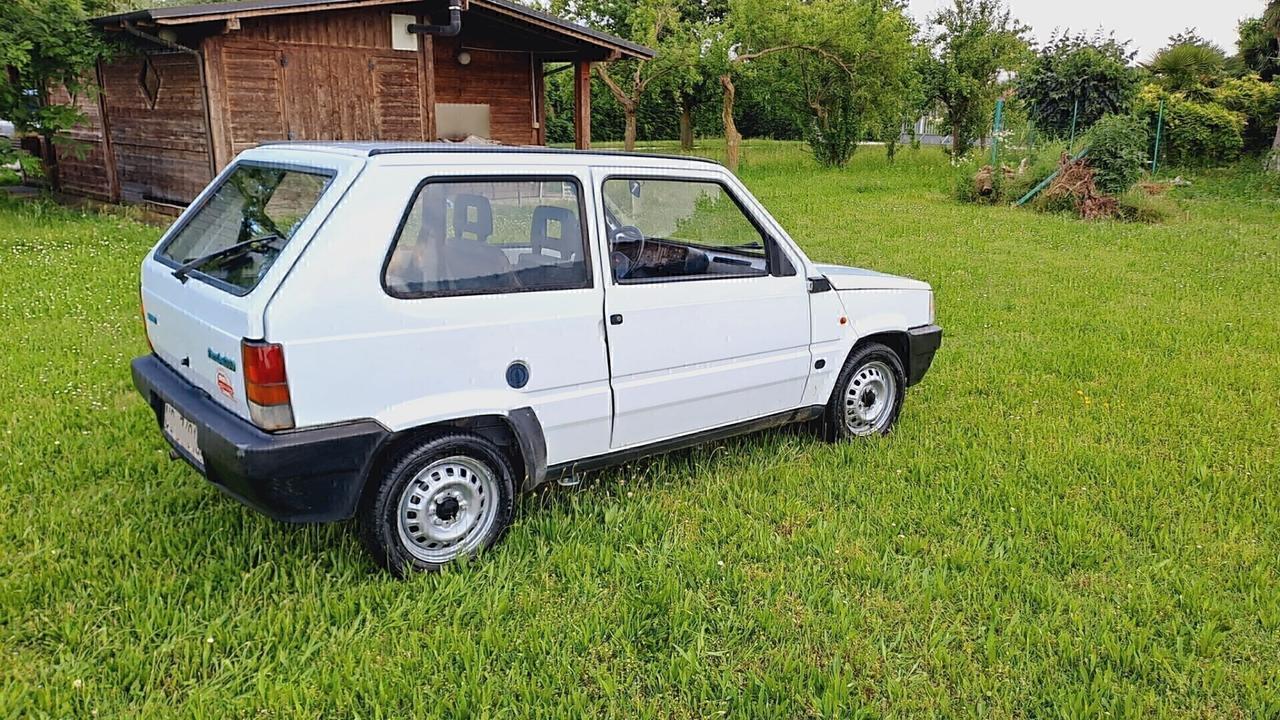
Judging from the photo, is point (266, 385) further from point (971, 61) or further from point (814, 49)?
point (971, 61)

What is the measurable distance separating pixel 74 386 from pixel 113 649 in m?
3.24

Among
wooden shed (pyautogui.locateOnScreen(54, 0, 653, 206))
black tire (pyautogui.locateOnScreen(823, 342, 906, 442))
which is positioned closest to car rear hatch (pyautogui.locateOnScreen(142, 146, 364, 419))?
black tire (pyautogui.locateOnScreen(823, 342, 906, 442))

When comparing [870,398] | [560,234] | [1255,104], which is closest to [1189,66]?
[1255,104]

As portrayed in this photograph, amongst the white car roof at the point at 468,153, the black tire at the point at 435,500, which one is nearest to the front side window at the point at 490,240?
the white car roof at the point at 468,153

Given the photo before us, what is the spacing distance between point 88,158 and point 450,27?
286 inches

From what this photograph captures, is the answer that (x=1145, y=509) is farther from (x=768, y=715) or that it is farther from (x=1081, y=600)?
(x=768, y=715)

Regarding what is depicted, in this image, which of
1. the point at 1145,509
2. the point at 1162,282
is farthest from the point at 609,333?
the point at 1162,282

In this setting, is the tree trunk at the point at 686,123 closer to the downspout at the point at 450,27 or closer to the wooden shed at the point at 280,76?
the wooden shed at the point at 280,76

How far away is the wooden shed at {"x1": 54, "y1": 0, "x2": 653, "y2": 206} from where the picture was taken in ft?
42.5

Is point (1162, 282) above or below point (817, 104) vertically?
below

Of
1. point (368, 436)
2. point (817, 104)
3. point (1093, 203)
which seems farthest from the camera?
point (817, 104)

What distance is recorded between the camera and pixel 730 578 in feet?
12.5

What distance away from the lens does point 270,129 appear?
13.6 m

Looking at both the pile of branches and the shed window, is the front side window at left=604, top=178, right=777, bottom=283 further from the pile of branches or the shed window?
the pile of branches
